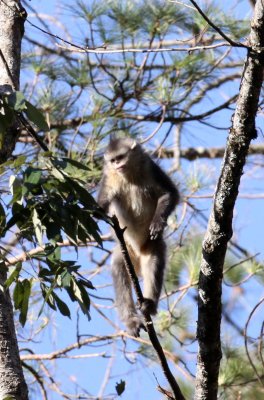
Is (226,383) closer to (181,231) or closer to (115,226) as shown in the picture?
(181,231)

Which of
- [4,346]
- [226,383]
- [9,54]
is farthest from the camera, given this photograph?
[226,383]

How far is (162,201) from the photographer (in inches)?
179

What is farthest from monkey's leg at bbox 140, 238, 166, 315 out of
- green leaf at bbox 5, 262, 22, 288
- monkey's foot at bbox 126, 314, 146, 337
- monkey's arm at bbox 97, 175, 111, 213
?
green leaf at bbox 5, 262, 22, 288

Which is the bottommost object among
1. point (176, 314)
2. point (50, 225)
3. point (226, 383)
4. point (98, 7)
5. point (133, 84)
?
point (50, 225)

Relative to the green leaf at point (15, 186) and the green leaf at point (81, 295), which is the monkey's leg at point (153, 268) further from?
the green leaf at point (15, 186)

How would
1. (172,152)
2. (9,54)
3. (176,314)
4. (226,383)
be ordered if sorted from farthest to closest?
(172,152)
(176,314)
(226,383)
(9,54)

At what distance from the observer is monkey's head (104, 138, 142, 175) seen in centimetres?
471

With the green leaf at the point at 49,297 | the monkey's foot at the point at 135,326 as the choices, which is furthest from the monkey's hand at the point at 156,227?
the green leaf at the point at 49,297

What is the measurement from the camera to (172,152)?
635 centimetres

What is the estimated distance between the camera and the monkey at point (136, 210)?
4.39 m

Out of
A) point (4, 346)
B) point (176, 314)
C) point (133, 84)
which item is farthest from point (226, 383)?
point (4, 346)

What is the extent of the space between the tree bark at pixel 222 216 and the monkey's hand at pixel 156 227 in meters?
1.48

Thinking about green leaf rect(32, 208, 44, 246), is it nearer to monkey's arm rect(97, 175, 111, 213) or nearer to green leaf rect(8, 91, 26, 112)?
green leaf rect(8, 91, 26, 112)

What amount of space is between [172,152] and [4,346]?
12.1ft
